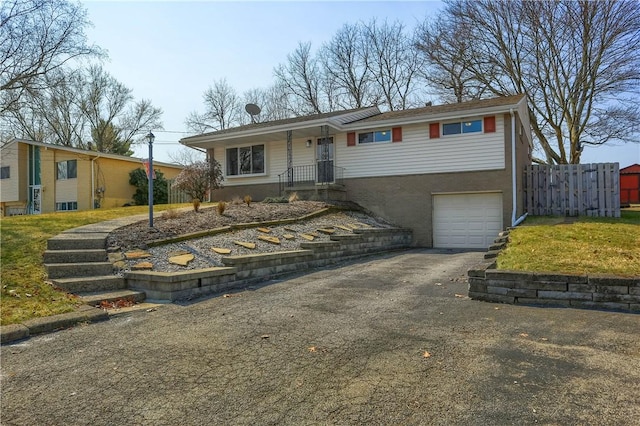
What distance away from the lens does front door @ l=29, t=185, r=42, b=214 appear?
79.9 ft

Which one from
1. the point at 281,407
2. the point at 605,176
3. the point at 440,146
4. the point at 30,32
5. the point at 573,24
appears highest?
the point at 573,24

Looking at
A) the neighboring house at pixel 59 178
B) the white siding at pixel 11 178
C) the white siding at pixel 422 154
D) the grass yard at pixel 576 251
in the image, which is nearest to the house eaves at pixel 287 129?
the white siding at pixel 422 154

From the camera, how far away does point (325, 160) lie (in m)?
15.8

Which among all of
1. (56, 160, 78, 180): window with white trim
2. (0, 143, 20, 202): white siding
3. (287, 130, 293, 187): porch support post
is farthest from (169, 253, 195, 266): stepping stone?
(0, 143, 20, 202): white siding

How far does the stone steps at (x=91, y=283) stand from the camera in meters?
5.88

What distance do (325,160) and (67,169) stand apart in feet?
56.0

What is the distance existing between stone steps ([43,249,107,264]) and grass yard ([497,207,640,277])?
6.67 m

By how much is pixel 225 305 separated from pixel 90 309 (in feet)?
5.61

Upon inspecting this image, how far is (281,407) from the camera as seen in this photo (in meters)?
2.82

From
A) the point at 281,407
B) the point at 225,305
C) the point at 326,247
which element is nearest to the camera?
the point at 281,407

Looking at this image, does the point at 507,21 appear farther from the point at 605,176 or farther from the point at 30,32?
the point at 30,32

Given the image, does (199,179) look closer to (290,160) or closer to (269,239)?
(290,160)

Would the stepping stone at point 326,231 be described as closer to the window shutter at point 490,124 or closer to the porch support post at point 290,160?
the porch support post at point 290,160

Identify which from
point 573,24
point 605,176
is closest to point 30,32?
point 605,176
